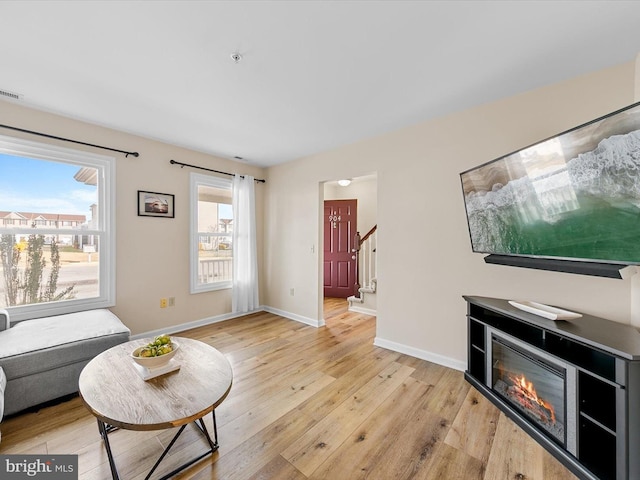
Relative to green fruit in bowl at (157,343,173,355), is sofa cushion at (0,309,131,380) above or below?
below

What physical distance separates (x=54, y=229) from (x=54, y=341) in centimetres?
130

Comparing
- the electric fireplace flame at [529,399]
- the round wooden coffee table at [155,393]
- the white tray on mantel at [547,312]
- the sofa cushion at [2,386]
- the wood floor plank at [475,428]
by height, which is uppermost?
the white tray on mantel at [547,312]

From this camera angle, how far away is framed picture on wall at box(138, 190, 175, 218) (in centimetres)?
322

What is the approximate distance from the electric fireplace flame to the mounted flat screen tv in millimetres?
879

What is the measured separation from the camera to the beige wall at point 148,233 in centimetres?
295

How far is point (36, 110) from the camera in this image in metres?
2.53

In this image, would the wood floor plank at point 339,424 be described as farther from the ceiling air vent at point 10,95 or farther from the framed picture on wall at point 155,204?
the ceiling air vent at point 10,95

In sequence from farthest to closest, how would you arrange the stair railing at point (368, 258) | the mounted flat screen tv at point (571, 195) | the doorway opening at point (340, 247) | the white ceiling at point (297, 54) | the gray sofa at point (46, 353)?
the doorway opening at point (340, 247) → the stair railing at point (368, 258) → the gray sofa at point (46, 353) → the white ceiling at point (297, 54) → the mounted flat screen tv at point (571, 195)

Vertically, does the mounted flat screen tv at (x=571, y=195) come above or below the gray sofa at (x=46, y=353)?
above

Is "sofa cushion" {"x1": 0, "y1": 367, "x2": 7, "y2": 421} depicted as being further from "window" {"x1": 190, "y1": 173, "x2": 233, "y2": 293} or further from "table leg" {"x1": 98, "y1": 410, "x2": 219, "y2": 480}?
"window" {"x1": 190, "y1": 173, "x2": 233, "y2": 293}

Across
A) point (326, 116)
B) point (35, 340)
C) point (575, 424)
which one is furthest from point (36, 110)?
point (575, 424)

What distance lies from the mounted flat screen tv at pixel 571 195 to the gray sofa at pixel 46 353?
3.27 m

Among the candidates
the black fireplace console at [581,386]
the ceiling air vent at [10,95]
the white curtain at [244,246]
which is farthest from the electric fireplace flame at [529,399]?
the ceiling air vent at [10,95]

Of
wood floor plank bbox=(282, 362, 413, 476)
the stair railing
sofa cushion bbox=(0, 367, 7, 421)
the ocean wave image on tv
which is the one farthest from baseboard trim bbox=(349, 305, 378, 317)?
sofa cushion bbox=(0, 367, 7, 421)
